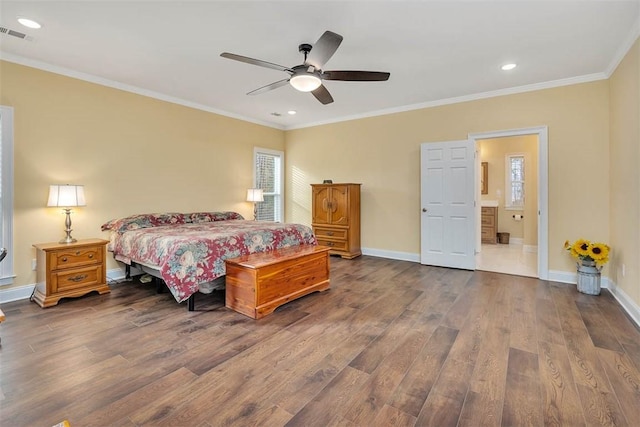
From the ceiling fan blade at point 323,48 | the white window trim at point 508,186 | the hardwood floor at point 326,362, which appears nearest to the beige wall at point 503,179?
the white window trim at point 508,186

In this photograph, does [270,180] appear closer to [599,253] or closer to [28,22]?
[28,22]

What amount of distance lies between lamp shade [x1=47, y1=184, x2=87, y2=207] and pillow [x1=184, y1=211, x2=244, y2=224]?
4.41 ft

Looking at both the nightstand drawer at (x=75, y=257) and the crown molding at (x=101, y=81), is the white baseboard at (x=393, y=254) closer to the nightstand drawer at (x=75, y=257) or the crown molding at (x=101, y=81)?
the crown molding at (x=101, y=81)

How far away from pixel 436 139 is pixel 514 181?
331 cm

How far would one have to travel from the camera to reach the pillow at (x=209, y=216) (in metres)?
4.59

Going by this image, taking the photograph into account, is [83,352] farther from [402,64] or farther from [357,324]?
[402,64]

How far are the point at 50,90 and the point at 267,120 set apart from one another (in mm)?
3373

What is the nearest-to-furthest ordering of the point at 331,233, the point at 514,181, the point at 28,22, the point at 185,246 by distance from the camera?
the point at 28,22
the point at 185,246
the point at 331,233
the point at 514,181

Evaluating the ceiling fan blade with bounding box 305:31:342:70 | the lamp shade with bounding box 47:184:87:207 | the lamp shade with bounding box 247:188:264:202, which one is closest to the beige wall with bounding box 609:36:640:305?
the ceiling fan blade with bounding box 305:31:342:70

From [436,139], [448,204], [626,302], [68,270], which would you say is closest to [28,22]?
[68,270]

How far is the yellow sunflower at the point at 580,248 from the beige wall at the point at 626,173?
28 cm

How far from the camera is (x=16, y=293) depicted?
10.9 feet

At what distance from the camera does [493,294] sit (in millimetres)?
3516

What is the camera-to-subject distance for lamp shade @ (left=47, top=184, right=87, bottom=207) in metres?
3.29
